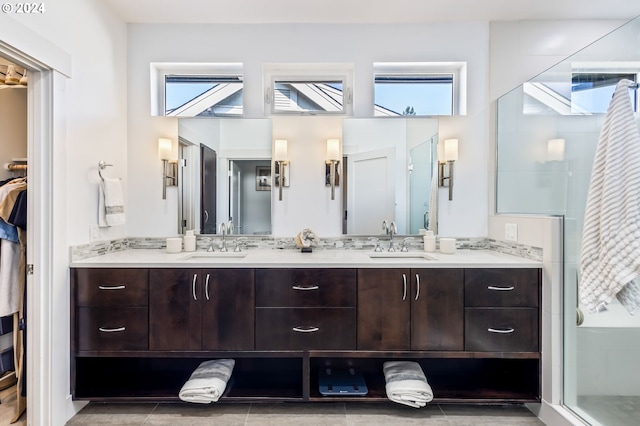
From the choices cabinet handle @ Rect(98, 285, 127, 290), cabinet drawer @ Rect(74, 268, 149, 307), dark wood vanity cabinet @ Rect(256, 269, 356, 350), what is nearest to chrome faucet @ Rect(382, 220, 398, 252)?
dark wood vanity cabinet @ Rect(256, 269, 356, 350)

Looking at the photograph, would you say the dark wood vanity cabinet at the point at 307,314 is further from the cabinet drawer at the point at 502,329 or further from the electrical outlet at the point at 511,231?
the electrical outlet at the point at 511,231

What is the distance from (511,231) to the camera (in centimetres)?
220

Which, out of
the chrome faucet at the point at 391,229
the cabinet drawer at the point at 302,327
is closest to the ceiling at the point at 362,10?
the chrome faucet at the point at 391,229

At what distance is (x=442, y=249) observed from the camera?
234 centimetres

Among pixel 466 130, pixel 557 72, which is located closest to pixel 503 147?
pixel 466 130

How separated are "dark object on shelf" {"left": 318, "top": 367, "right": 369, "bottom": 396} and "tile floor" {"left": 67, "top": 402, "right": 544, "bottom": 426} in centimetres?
13

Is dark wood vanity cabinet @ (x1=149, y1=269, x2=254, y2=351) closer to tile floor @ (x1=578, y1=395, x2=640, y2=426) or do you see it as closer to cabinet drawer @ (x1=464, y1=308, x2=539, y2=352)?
cabinet drawer @ (x1=464, y1=308, x2=539, y2=352)

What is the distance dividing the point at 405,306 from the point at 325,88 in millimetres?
1667

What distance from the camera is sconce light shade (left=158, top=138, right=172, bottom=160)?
245 cm

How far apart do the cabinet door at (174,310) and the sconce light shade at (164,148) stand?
3.16 ft

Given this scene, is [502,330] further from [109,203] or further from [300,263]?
[109,203]

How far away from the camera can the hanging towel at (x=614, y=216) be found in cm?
141

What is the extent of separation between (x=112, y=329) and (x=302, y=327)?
1.09 m

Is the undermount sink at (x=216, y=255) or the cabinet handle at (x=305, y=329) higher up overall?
the undermount sink at (x=216, y=255)
